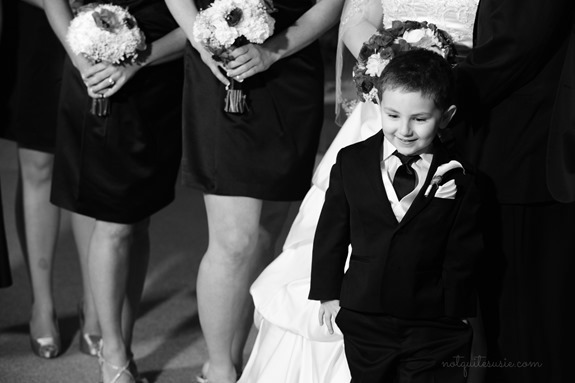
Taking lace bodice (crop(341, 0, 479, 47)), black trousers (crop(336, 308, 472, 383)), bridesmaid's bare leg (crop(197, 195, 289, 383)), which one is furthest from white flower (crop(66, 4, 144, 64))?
black trousers (crop(336, 308, 472, 383))

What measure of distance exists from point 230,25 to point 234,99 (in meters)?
0.30

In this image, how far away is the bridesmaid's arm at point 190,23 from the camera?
12.9 ft

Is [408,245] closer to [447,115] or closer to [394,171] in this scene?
[394,171]

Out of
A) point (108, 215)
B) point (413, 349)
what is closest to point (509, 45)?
point (413, 349)

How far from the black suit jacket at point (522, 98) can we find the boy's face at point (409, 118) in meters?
0.21

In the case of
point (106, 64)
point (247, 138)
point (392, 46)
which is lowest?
Answer: point (247, 138)

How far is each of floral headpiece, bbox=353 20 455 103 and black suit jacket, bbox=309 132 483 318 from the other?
216 mm

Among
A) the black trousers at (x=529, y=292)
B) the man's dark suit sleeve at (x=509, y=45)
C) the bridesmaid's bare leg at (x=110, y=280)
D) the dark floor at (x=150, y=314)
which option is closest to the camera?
the man's dark suit sleeve at (x=509, y=45)

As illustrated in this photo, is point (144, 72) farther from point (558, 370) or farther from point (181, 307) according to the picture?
point (558, 370)

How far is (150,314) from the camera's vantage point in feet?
17.3

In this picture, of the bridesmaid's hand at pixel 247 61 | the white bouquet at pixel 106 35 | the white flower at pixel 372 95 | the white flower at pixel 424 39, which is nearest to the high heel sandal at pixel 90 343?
the white bouquet at pixel 106 35

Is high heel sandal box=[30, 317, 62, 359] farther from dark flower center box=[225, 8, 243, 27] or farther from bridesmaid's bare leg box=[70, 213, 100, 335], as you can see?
dark flower center box=[225, 8, 243, 27]

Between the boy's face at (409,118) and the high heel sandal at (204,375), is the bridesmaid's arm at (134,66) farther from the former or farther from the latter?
the boy's face at (409,118)

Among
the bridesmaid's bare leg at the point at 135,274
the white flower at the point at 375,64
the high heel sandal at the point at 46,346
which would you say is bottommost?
the high heel sandal at the point at 46,346
